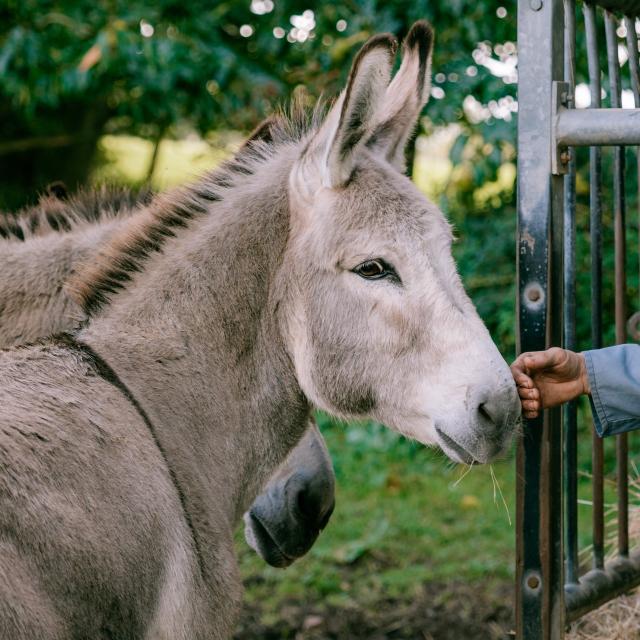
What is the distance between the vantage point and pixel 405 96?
9.73ft

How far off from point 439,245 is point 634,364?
67 cm

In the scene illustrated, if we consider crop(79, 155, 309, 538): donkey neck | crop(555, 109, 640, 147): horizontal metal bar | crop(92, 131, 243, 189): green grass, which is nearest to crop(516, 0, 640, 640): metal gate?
crop(555, 109, 640, 147): horizontal metal bar

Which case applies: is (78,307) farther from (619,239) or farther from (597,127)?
(619,239)

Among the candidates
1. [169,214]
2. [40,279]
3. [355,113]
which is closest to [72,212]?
[40,279]

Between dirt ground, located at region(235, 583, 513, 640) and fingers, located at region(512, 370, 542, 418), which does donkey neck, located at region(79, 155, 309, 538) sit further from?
dirt ground, located at region(235, 583, 513, 640)

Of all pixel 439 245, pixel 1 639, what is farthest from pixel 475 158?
pixel 1 639

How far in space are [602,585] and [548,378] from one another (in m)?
0.88

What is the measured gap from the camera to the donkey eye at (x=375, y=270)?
268 centimetres

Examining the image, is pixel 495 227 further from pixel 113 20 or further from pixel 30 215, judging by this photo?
pixel 30 215

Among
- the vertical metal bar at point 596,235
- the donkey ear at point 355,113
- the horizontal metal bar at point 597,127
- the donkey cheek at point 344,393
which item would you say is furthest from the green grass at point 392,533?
the horizontal metal bar at point 597,127

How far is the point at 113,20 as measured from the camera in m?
5.93

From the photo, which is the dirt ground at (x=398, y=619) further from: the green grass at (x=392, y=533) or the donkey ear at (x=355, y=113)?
the donkey ear at (x=355, y=113)

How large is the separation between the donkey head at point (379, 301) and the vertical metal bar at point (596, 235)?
522 millimetres

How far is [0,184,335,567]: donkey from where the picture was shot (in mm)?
3121
